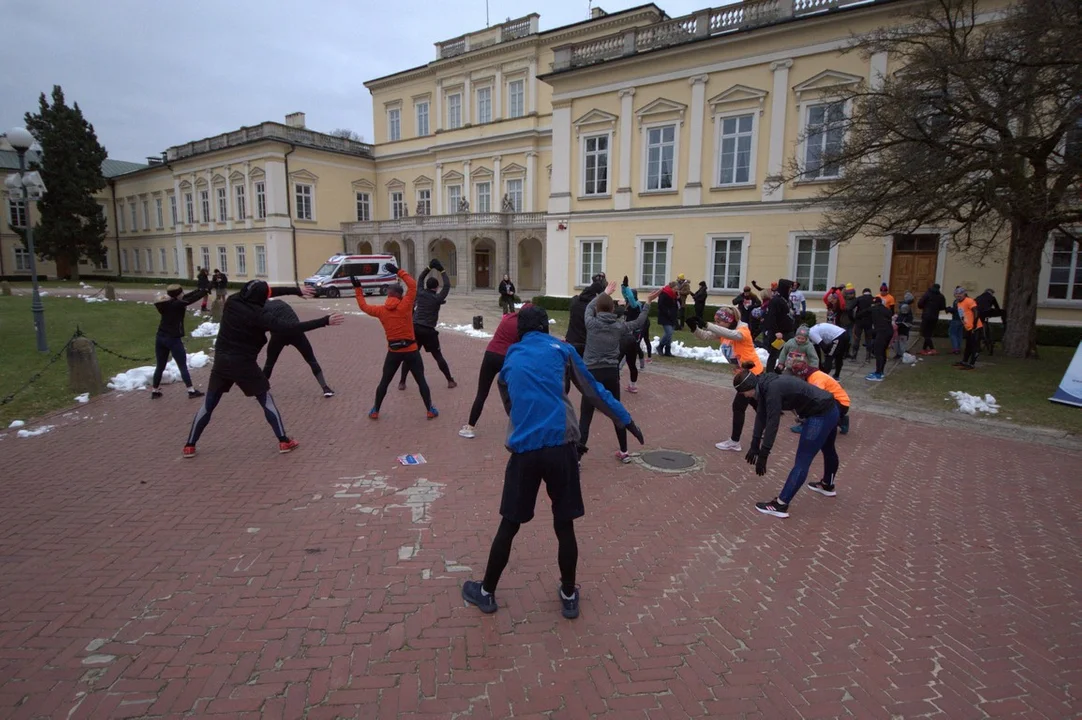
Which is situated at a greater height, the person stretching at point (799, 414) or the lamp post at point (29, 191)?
the lamp post at point (29, 191)

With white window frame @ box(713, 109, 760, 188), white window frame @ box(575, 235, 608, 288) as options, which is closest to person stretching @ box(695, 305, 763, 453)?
white window frame @ box(713, 109, 760, 188)

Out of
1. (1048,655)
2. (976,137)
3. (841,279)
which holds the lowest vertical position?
(1048,655)

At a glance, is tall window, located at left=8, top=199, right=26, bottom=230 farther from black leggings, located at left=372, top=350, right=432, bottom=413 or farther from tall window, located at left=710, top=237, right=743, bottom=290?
black leggings, located at left=372, top=350, right=432, bottom=413

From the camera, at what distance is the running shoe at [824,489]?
5871 mm

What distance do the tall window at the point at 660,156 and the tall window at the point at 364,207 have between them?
28185mm

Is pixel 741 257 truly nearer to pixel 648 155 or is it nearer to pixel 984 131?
pixel 648 155

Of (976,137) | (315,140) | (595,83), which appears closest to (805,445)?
(976,137)

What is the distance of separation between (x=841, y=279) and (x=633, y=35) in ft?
42.1

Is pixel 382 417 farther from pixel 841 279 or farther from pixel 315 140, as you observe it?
pixel 315 140

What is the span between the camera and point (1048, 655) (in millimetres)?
3439

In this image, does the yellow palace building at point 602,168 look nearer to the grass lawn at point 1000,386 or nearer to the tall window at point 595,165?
the tall window at point 595,165

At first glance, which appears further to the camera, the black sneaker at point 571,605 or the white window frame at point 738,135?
the white window frame at point 738,135

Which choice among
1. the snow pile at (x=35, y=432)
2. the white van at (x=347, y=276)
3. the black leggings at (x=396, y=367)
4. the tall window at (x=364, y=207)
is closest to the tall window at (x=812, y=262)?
the black leggings at (x=396, y=367)

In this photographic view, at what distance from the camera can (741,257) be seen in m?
21.9
